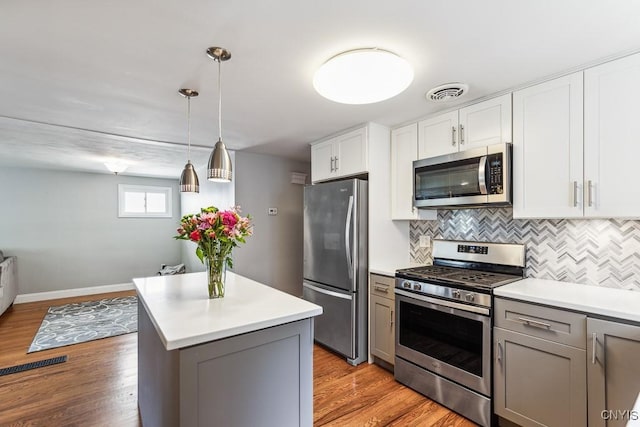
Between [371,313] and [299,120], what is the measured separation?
6.21 feet

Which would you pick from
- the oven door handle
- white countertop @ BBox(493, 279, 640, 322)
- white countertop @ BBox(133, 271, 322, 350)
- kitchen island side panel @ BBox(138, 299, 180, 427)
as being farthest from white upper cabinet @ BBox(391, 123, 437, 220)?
kitchen island side panel @ BBox(138, 299, 180, 427)

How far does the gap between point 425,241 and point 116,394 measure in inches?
114

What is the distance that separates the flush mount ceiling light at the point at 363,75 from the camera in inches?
63.0

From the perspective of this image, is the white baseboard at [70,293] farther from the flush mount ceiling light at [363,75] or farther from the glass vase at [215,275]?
the flush mount ceiling light at [363,75]

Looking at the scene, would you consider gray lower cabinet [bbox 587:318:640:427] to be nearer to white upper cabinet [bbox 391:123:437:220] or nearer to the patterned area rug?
white upper cabinet [bbox 391:123:437:220]

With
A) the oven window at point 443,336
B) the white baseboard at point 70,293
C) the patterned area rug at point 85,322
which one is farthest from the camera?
the white baseboard at point 70,293

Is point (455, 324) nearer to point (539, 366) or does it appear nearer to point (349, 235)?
point (539, 366)

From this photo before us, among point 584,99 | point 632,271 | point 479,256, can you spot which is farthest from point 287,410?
point 584,99

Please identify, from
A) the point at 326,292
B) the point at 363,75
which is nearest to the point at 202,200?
the point at 326,292

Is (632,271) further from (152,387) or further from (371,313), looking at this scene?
(152,387)

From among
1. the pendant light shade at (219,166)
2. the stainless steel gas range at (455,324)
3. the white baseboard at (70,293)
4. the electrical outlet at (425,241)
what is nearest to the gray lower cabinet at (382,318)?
the stainless steel gas range at (455,324)

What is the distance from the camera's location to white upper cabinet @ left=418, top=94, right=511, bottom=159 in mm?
2193

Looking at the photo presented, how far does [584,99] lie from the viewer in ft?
6.06

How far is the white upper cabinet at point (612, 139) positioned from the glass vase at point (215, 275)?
85.2 inches
